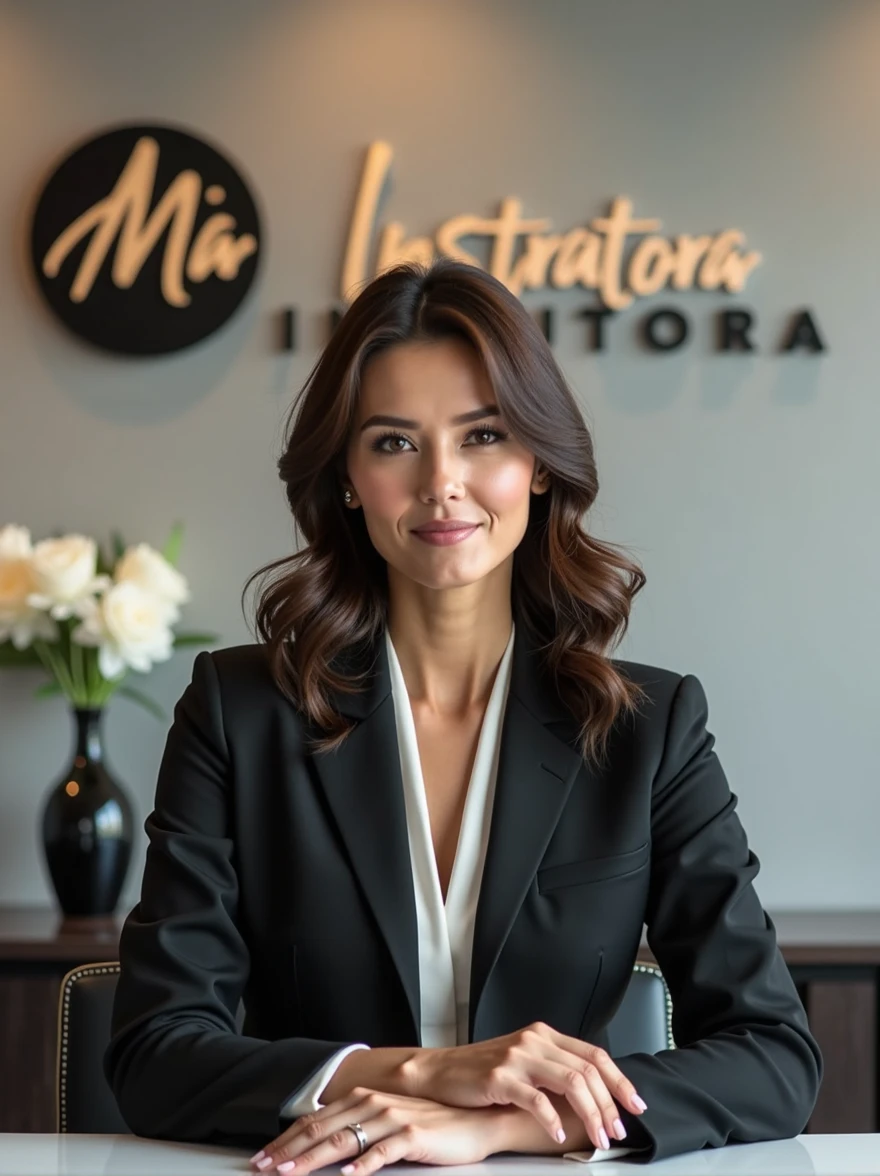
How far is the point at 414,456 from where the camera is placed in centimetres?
192

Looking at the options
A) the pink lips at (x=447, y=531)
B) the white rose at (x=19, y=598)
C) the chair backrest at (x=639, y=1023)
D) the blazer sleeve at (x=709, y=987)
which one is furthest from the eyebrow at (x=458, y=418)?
the white rose at (x=19, y=598)

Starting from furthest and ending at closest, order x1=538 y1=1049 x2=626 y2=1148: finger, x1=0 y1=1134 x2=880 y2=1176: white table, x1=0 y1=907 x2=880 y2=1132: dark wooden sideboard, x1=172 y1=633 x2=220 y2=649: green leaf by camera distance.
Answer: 1. x1=172 y1=633 x2=220 y2=649: green leaf
2. x1=0 y1=907 x2=880 y2=1132: dark wooden sideboard
3. x1=538 y1=1049 x2=626 y2=1148: finger
4. x1=0 y1=1134 x2=880 y2=1176: white table

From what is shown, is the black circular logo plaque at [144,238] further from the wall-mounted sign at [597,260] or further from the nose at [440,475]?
the nose at [440,475]

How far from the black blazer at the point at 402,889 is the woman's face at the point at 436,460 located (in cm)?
21

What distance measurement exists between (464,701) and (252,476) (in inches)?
64.7

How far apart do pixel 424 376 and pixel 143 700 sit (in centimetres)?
181

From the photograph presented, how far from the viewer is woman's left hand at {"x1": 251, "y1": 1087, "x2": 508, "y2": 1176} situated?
1347mm

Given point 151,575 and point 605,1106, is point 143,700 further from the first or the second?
point 605,1106

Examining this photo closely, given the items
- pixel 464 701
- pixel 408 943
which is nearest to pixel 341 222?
pixel 464 701

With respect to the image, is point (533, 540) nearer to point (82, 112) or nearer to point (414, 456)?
point (414, 456)

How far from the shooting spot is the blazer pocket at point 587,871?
1849 mm

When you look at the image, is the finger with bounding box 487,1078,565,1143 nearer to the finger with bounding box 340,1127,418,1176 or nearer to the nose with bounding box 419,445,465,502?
the finger with bounding box 340,1127,418,1176

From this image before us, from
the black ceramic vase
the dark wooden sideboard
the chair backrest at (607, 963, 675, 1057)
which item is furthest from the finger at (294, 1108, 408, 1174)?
the black ceramic vase

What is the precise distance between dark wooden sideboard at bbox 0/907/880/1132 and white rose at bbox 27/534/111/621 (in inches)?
27.3
